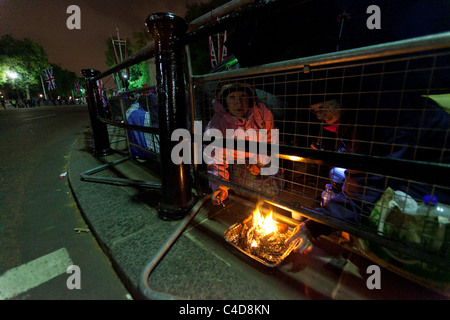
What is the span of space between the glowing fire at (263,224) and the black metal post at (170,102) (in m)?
0.79

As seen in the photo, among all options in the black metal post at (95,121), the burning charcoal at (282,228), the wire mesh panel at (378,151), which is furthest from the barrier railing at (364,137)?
the black metal post at (95,121)

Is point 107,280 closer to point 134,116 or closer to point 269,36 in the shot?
point 269,36

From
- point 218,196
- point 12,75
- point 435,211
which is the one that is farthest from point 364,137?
point 12,75

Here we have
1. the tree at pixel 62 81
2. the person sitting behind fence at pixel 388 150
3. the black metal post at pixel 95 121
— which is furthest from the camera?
A: the tree at pixel 62 81

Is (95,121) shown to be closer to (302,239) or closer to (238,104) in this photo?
(238,104)

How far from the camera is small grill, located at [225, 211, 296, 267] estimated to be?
1.65 metres

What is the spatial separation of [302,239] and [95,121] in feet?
15.5

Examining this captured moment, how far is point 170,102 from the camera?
2055 millimetres

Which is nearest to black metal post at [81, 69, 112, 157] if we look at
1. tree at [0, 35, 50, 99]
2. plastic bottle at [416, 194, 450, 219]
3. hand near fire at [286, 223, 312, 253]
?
hand near fire at [286, 223, 312, 253]

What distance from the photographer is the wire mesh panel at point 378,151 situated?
1.23 meters

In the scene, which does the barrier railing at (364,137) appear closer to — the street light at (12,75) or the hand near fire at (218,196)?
the hand near fire at (218,196)
